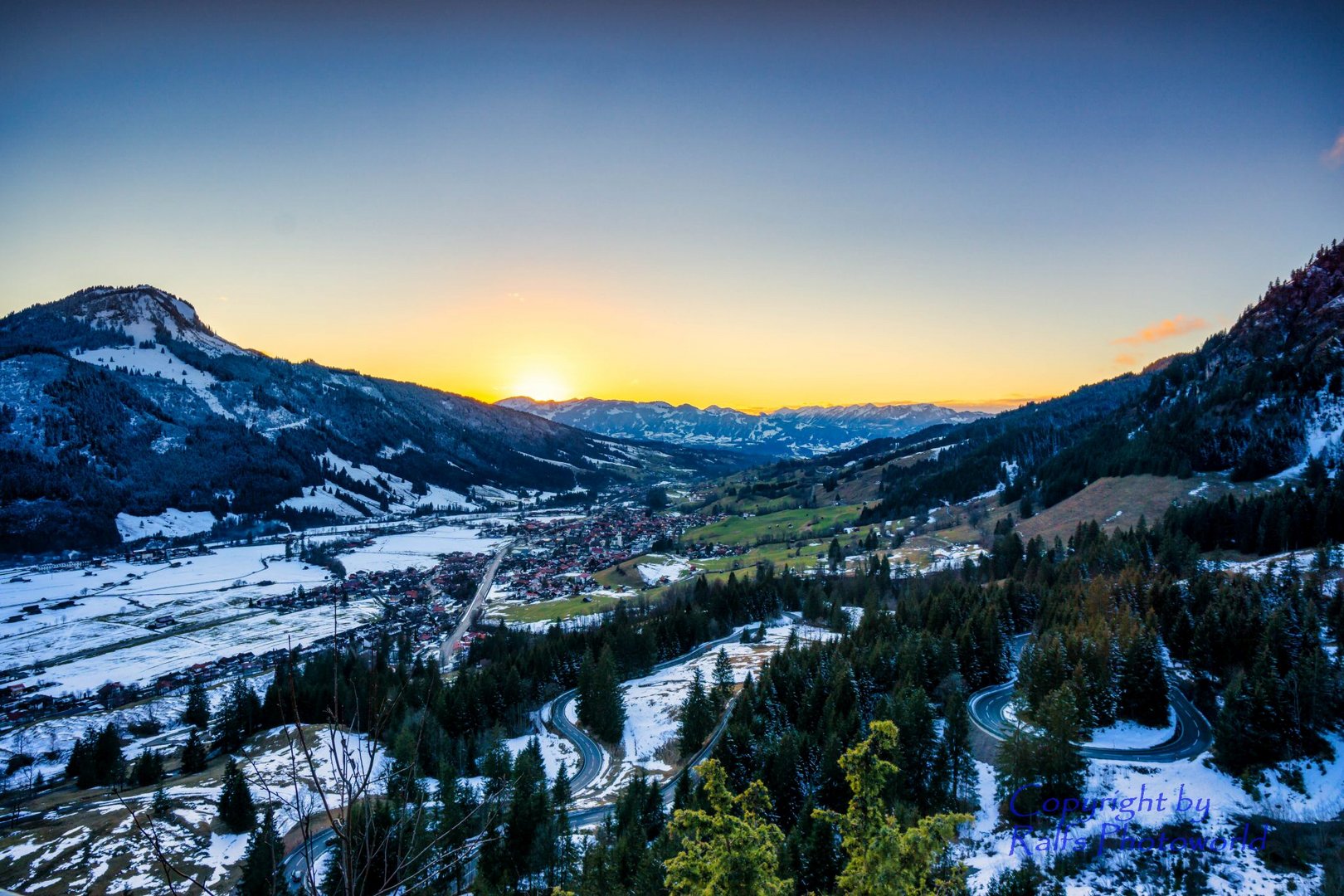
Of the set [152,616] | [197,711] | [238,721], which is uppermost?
[152,616]

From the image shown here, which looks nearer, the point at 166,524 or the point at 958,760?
the point at 958,760

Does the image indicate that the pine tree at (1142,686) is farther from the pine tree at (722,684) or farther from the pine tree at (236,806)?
the pine tree at (236,806)

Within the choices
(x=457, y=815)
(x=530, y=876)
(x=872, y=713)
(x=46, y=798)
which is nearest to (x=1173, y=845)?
(x=872, y=713)

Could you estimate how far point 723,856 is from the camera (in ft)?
50.2

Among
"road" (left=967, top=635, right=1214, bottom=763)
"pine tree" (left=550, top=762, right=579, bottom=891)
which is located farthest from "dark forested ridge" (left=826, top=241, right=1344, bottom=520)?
"pine tree" (left=550, top=762, right=579, bottom=891)

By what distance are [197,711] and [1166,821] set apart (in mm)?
85693

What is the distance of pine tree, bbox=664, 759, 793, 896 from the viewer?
15242 millimetres

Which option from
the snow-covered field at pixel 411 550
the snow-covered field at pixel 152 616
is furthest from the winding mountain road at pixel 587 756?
the snow-covered field at pixel 411 550

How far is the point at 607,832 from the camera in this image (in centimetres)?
3878

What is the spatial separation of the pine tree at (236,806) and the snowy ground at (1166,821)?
48.5 m

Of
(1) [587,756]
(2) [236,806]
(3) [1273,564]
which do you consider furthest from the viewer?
(3) [1273,564]

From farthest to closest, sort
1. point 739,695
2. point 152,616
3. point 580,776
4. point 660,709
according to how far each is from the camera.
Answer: point 152,616 < point 660,709 < point 739,695 < point 580,776

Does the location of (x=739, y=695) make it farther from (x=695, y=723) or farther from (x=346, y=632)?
(x=346, y=632)

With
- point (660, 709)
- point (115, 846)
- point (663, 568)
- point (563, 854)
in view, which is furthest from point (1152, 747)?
point (663, 568)
